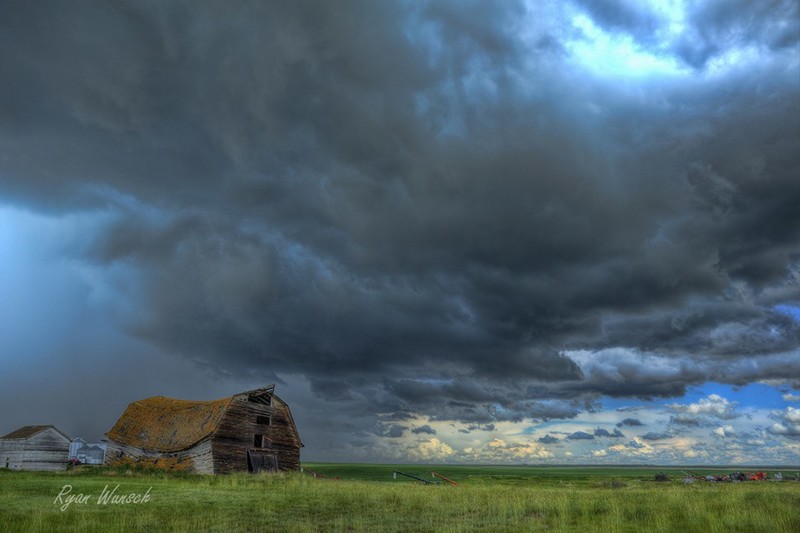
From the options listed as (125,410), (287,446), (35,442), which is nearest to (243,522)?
(287,446)

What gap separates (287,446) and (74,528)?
3881cm

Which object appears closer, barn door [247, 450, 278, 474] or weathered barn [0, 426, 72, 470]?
barn door [247, 450, 278, 474]

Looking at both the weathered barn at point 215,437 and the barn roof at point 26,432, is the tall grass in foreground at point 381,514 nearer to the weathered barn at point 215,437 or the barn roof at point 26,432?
the weathered barn at point 215,437

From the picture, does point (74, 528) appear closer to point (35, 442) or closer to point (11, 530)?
point (11, 530)

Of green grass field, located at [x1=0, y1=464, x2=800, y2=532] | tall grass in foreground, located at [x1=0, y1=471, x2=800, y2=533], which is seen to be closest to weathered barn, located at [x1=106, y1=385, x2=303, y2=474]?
green grass field, located at [x1=0, y1=464, x2=800, y2=532]

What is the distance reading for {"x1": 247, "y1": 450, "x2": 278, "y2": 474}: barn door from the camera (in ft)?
158

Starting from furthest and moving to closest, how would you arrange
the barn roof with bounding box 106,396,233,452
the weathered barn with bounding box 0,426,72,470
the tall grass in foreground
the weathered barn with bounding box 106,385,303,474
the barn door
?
the weathered barn with bounding box 0,426,72,470, the barn roof with bounding box 106,396,233,452, the barn door, the weathered barn with bounding box 106,385,303,474, the tall grass in foreground

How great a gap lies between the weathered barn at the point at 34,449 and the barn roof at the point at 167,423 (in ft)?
16.4

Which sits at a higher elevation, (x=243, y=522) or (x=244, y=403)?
(x=244, y=403)

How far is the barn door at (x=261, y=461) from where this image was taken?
48094mm

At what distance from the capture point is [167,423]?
5331 cm

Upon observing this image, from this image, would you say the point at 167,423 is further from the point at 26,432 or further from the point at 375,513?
the point at 375,513

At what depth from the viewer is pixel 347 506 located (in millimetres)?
22578

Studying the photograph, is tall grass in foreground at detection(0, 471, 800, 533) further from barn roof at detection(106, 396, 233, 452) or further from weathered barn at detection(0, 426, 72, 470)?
weathered barn at detection(0, 426, 72, 470)
